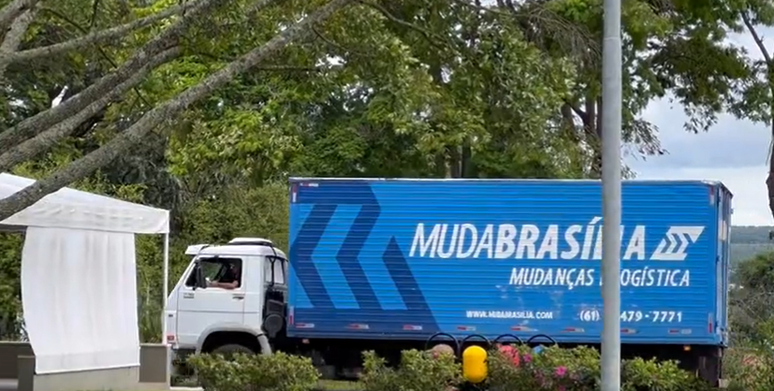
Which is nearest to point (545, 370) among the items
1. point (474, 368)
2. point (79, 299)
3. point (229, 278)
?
point (474, 368)

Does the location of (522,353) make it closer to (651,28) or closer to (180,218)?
(651,28)

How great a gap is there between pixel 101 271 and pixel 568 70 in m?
6.45

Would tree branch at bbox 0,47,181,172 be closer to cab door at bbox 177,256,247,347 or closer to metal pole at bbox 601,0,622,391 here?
metal pole at bbox 601,0,622,391

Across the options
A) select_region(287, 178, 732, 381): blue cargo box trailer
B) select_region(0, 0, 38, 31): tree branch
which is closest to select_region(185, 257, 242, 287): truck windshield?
select_region(287, 178, 732, 381): blue cargo box trailer

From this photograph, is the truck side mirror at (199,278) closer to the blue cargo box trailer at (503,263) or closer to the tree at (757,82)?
the blue cargo box trailer at (503,263)

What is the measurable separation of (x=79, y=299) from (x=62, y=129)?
4.60m

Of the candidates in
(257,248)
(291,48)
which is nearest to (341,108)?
(257,248)

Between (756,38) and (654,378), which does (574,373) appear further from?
(756,38)

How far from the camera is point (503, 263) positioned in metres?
18.1

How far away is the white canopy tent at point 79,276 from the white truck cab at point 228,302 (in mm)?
2423

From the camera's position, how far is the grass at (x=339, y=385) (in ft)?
64.1

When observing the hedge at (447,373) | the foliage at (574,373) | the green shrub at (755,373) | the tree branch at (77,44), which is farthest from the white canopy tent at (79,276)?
the green shrub at (755,373)

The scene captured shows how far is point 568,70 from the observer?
1312 cm

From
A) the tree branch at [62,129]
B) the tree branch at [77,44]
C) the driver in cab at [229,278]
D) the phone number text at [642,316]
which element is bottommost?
the phone number text at [642,316]
